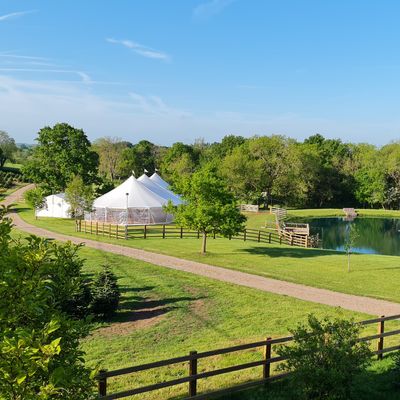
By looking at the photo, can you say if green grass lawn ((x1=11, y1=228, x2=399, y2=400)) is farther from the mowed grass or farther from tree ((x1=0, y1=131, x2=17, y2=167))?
tree ((x1=0, y1=131, x2=17, y2=167))

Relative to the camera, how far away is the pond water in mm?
45875

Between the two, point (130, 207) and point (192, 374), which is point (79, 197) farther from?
point (192, 374)

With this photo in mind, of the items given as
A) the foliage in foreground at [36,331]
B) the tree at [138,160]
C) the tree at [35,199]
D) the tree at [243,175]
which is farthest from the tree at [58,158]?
the foliage in foreground at [36,331]

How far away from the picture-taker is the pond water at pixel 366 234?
45.9m

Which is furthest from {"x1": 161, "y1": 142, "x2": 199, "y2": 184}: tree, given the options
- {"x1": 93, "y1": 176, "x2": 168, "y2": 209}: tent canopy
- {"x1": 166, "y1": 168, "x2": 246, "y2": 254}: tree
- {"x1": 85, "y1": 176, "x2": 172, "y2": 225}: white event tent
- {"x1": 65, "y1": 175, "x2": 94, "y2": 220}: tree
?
{"x1": 166, "y1": 168, "x2": 246, "y2": 254}: tree

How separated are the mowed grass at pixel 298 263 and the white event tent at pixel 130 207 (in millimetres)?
10979

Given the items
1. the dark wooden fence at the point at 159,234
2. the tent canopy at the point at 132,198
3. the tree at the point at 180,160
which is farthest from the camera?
the tree at the point at 180,160

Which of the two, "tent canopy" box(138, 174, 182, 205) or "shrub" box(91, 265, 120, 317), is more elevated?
"tent canopy" box(138, 174, 182, 205)

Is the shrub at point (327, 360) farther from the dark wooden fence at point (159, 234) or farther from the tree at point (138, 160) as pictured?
the tree at point (138, 160)

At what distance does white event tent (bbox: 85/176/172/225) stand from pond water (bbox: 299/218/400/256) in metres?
18.9

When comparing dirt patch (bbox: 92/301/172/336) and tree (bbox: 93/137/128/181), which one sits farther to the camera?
tree (bbox: 93/137/128/181)

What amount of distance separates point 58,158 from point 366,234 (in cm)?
4117

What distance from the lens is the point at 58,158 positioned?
192 ft

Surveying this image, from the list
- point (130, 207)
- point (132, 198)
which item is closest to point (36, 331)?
point (130, 207)
